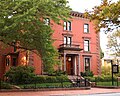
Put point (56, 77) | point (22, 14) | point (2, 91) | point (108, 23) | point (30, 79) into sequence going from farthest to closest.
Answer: point (56, 77) → point (30, 79) → point (2, 91) → point (22, 14) → point (108, 23)

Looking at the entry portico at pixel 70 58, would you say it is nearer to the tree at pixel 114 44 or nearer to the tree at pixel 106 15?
the tree at pixel 114 44

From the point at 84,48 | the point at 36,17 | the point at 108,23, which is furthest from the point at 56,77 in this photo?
the point at 108,23

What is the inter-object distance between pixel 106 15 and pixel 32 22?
50.4ft

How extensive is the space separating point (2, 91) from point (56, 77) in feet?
39.5

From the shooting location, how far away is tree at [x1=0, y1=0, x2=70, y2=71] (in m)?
22.0

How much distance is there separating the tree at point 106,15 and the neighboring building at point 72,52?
28.5 meters

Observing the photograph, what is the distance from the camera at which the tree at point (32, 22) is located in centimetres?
2202

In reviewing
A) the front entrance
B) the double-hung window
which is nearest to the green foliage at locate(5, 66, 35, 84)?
the front entrance

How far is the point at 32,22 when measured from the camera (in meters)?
23.5

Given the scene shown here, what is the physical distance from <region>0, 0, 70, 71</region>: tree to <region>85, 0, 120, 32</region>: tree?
1237 cm

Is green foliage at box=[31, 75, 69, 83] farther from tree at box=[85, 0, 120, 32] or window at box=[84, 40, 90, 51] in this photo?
tree at box=[85, 0, 120, 32]

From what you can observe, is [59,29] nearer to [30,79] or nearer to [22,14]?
[30,79]

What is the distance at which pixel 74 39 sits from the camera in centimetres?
4250

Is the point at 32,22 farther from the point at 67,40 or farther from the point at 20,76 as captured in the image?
the point at 67,40
